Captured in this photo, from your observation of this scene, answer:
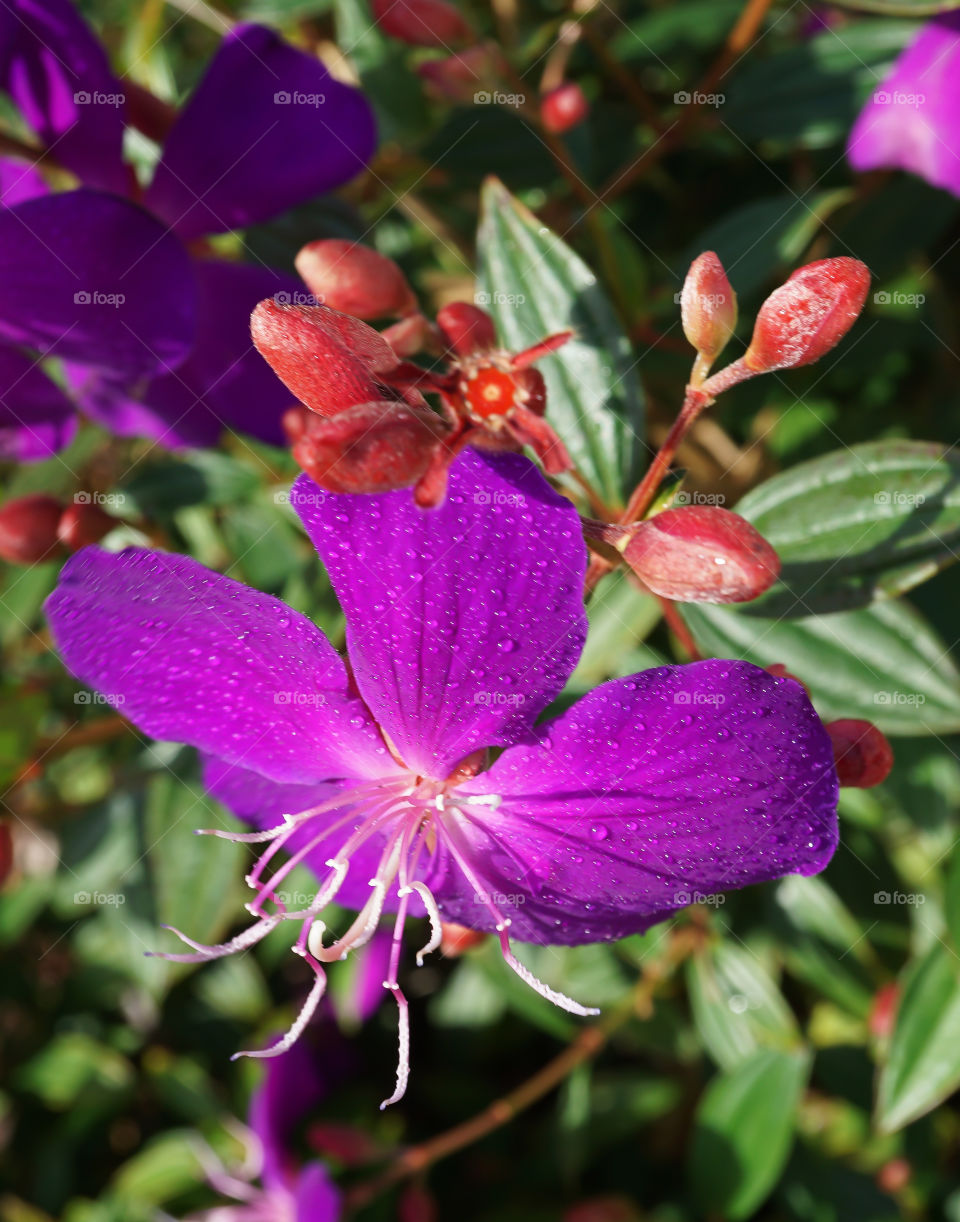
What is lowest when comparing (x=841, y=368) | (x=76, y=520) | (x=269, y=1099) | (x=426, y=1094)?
(x=426, y=1094)

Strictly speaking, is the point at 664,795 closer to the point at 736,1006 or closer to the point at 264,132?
the point at 264,132

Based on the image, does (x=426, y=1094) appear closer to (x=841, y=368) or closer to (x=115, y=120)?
(x=841, y=368)

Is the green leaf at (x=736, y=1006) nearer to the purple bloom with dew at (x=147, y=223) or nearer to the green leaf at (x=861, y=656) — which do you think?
the green leaf at (x=861, y=656)

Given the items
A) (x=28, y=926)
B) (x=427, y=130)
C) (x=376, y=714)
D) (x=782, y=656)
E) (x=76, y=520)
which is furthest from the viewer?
(x=28, y=926)

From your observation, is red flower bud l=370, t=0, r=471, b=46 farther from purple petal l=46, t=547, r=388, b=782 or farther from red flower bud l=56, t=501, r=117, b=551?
purple petal l=46, t=547, r=388, b=782

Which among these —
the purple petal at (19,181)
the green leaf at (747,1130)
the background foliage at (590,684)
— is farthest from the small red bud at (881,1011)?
the purple petal at (19,181)

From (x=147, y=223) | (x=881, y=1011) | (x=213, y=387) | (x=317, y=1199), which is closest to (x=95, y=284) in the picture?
(x=147, y=223)

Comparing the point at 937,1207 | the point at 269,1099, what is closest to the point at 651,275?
the point at 269,1099
